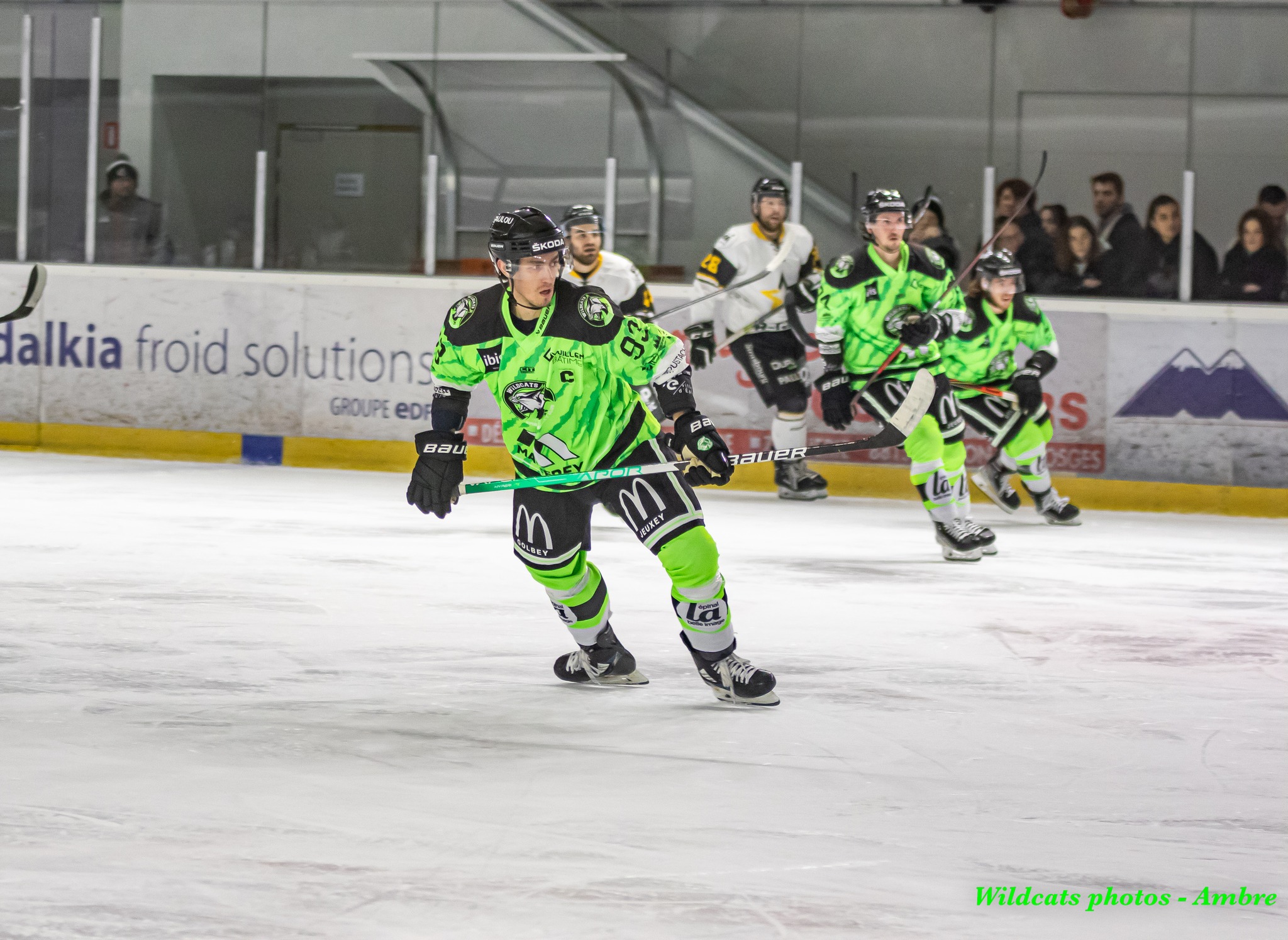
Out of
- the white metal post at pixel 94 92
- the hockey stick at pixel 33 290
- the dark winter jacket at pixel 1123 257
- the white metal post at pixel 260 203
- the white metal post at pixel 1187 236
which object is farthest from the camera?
the white metal post at pixel 94 92

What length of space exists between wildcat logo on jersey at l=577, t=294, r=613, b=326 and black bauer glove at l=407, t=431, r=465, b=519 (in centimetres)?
43

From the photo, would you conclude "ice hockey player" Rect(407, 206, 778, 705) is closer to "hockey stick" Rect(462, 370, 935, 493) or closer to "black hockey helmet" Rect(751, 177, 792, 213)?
"hockey stick" Rect(462, 370, 935, 493)

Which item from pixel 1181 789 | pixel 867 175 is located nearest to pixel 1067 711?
pixel 1181 789

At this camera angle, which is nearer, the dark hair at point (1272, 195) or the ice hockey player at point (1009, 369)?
the ice hockey player at point (1009, 369)

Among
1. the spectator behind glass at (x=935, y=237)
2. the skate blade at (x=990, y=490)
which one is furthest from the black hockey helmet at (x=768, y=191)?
the skate blade at (x=990, y=490)

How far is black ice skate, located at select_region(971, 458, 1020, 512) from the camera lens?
888cm

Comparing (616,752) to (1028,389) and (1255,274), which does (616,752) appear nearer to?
(1028,389)

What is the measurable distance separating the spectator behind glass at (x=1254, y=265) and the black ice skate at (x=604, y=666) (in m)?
6.09

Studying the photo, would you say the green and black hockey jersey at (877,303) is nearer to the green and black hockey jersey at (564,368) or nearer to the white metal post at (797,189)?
the white metal post at (797,189)

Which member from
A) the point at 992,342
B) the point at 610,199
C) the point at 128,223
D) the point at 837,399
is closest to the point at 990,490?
the point at 992,342

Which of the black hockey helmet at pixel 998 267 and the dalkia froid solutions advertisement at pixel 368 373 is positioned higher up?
the black hockey helmet at pixel 998 267

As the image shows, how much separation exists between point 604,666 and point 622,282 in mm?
4898

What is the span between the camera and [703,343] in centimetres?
930

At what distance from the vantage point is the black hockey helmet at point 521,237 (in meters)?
4.13
